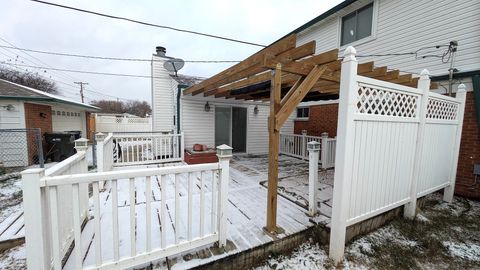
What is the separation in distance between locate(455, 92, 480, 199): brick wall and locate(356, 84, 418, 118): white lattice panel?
2501 mm

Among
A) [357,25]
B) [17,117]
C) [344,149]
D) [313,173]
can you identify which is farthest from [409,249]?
[17,117]

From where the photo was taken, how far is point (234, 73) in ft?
10.8

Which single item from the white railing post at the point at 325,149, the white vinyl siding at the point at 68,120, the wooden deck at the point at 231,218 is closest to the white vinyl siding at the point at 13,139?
the white vinyl siding at the point at 68,120

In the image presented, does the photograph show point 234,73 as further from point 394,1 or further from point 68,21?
point 68,21

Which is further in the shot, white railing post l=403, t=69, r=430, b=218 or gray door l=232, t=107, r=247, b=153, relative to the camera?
gray door l=232, t=107, r=247, b=153

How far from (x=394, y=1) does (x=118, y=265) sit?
25.7ft

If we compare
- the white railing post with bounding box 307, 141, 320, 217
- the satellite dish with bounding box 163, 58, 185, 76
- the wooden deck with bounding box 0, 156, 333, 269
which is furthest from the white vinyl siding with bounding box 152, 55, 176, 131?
the white railing post with bounding box 307, 141, 320, 217

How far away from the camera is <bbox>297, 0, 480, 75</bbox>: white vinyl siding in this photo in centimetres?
392

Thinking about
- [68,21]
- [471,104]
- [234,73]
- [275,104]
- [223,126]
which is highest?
[68,21]

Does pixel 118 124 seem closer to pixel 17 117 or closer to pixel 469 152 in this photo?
pixel 17 117

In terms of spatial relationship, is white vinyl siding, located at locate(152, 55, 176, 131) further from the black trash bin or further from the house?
the house

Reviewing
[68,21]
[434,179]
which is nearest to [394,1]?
[434,179]

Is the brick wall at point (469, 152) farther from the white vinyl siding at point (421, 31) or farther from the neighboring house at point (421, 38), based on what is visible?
the white vinyl siding at point (421, 31)

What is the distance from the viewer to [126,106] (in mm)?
43625
